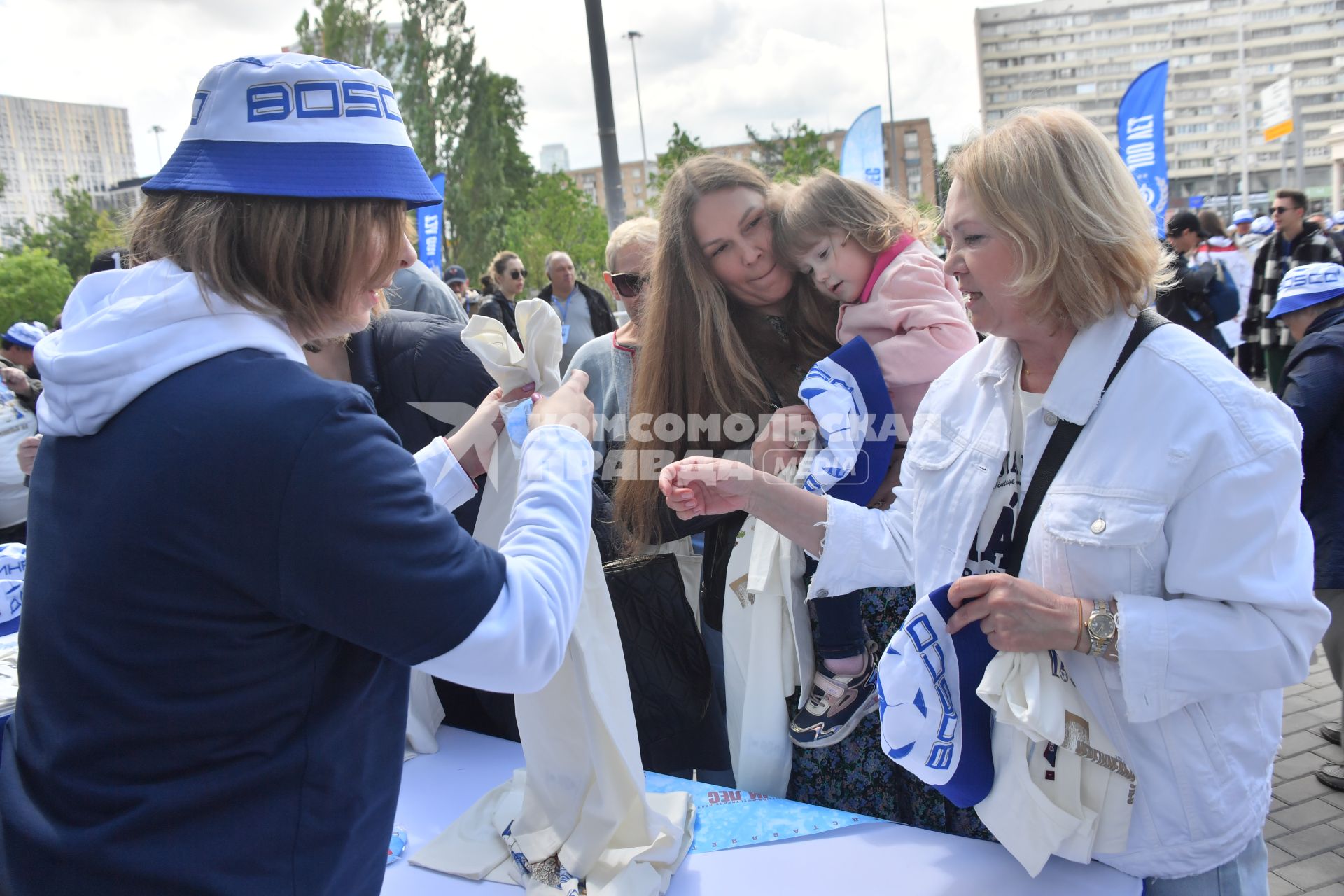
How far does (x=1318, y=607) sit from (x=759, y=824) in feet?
3.82

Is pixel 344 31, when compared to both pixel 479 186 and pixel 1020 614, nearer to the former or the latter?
pixel 479 186

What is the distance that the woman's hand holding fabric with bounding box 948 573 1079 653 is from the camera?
130 cm

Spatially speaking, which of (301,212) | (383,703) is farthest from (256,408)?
(383,703)

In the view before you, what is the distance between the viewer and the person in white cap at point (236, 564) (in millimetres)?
899

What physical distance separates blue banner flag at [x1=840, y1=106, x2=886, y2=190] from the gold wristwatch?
1069 cm

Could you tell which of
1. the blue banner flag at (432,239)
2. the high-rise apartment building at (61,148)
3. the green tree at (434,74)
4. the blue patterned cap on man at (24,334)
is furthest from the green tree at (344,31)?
the high-rise apartment building at (61,148)

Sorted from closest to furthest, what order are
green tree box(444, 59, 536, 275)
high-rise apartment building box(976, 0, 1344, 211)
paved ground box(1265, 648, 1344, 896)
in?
paved ground box(1265, 648, 1344, 896), green tree box(444, 59, 536, 275), high-rise apartment building box(976, 0, 1344, 211)

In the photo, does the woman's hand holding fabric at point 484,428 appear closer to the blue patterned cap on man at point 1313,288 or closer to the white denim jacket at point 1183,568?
the white denim jacket at point 1183,568

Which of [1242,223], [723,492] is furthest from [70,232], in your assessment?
[723,492]

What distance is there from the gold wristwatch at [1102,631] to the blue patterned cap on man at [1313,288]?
125 inches

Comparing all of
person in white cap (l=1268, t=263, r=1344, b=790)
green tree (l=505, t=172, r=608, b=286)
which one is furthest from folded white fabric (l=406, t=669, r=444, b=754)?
green tree (l=505, t=172, r=608, b=286)

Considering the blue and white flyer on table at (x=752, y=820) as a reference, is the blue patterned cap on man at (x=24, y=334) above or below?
above

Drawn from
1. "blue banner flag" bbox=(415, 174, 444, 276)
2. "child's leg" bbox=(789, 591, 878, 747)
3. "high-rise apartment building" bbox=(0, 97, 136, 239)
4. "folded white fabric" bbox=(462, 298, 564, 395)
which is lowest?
"child's leg" bbox=(789, 591, 878, 747)

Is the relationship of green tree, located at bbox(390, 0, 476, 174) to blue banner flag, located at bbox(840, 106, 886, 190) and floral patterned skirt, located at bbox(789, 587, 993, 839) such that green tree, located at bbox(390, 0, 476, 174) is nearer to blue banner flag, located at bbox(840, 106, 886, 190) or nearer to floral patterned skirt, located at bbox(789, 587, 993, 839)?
blue banner flag, located at bbox(840, 106, 886, 190)
